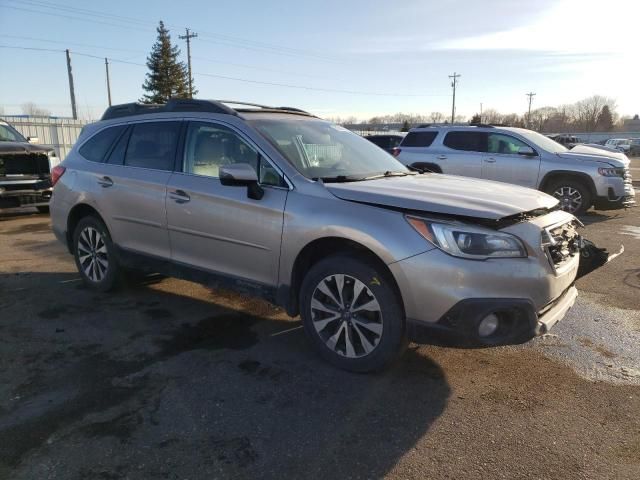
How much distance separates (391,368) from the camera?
360cm

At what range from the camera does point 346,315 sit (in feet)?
11.4

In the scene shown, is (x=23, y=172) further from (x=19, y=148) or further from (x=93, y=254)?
(x=93, y=254)

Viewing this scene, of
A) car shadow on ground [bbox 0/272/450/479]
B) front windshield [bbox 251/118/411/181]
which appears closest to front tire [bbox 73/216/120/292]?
car shadow on ground [bbox 0/272/450/479]

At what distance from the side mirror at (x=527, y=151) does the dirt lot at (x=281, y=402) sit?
20.0ft

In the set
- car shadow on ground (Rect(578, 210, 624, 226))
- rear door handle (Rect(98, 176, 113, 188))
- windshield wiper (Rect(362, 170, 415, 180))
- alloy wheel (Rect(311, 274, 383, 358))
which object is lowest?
car shadow on ground (Rect(578, 210, 624, 226))

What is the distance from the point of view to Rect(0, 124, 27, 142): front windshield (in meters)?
10.9

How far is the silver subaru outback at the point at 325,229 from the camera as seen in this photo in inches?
120

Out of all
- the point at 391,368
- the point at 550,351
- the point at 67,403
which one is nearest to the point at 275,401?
the point at 391,368

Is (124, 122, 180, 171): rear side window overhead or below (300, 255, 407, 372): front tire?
overhead

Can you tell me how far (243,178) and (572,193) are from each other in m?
8.83

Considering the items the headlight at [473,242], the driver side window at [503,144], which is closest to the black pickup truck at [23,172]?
the driver side window at [503,144]

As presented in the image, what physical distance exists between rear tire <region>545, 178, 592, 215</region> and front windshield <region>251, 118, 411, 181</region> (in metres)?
6.90

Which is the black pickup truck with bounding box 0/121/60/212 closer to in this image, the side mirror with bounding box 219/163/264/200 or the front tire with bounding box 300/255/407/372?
the side mirror with bounding box 219/163/264/200

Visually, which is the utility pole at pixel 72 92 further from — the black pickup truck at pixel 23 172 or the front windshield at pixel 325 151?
the front windshield at pixel 325 151
